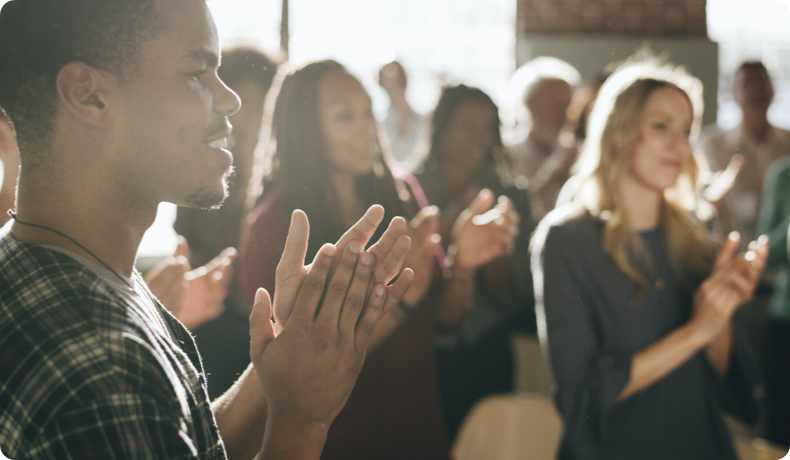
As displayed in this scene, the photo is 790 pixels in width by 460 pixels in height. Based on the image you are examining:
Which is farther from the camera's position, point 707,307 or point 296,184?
point 707,307

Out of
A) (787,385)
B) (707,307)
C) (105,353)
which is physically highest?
(105,353)

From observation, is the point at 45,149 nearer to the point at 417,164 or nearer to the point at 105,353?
the point at 105,353

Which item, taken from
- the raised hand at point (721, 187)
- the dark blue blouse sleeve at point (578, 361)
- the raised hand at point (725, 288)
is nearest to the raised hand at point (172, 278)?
the dark blue blouse sleeve at point (578, 361)

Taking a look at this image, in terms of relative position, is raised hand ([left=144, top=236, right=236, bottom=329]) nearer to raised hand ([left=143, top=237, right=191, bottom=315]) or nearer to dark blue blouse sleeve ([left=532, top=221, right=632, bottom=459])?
raised hand ([left=143, top=237, right=191, bottom=315])

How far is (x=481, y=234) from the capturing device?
860mm

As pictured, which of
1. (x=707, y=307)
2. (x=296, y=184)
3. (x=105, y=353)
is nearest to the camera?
(x=105, y=353)

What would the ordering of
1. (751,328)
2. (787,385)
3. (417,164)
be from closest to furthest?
(417,164) → (787,385) → (751,328)

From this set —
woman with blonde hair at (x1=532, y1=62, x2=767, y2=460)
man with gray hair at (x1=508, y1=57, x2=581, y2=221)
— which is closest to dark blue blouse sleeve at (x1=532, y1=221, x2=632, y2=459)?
woman with blonde hair at (x1=532, y1=62, x2=767, y2=460)

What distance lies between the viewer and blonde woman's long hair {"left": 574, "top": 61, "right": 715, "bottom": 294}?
0.98 meters

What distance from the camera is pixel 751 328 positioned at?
2000mm

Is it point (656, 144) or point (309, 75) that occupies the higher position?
point (309, 75)

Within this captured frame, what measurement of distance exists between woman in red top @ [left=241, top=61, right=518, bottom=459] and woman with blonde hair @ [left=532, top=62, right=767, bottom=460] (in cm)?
29

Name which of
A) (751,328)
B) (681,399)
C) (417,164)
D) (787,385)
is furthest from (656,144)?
(751,328)

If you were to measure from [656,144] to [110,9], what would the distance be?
83 centimetres
